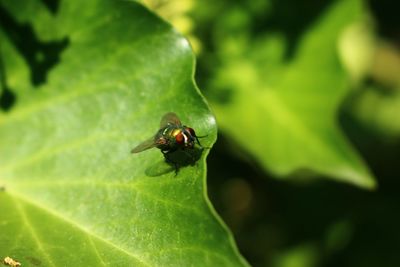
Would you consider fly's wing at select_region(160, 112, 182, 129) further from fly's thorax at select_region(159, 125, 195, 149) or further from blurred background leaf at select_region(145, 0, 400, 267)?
blurred background leaf at select_region(145, 0, 400, 267)

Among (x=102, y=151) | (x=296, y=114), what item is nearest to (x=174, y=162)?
(x=102, y=151)

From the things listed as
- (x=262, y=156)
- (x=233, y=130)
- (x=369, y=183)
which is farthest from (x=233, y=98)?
(x=369, y=183)

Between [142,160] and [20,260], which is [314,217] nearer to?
[142,160]

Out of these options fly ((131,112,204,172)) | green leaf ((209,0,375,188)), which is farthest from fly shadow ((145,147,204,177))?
green leaf ((209,0,375,188))

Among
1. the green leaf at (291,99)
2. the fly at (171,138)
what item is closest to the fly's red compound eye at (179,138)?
the fly at (171,138)

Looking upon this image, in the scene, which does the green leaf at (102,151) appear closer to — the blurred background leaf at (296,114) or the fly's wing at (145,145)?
the fly's wing at (145,145)

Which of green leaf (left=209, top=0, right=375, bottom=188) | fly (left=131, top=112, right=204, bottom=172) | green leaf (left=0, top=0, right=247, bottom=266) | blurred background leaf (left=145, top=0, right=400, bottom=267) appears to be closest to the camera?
green leaf (left=0, top=0, right=247, bottom=266)

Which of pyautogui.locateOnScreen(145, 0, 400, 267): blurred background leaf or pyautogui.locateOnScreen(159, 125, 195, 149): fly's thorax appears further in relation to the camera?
pyautogui.locateOnScreen(145, 0, 400, 267): blurred background leaf

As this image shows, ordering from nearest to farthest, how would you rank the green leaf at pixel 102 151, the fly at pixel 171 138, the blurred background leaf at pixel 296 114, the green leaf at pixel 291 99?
the green leaf at pixel 102 151 < the fly at pixel 171 138 < the green leaf at pixel 291 99 < the blurred background leaf at pixel 296 114

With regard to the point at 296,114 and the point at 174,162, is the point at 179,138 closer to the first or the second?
the point at 174,162
